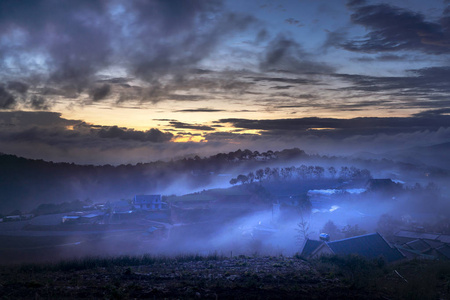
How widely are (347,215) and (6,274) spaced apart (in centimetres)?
3070

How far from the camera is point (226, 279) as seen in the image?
10.4 m

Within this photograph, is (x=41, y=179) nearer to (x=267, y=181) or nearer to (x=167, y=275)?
(x=267, y=181)

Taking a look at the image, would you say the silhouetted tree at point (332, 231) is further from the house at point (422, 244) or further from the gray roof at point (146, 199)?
the gray roof at point (146, 199)

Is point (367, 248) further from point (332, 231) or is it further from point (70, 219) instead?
point (70, 219)

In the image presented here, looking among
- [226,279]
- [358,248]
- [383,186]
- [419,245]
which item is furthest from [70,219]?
[383,186]

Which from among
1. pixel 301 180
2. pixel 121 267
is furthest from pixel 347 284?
pixel 301 180

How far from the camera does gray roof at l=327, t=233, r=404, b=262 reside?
622 inches

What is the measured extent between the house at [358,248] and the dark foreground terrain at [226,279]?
1827 millimetres

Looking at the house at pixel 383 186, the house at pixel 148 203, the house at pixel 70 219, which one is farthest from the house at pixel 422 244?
A: the house at pixel 70 219

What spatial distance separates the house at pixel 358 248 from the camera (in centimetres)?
1577

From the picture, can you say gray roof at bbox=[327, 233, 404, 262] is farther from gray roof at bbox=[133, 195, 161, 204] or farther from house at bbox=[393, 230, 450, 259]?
gray roof at bbox=[133, 195, 161, 204]

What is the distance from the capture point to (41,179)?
163ft

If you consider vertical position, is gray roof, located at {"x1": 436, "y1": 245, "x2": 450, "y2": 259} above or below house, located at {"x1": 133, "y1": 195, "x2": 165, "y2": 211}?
below

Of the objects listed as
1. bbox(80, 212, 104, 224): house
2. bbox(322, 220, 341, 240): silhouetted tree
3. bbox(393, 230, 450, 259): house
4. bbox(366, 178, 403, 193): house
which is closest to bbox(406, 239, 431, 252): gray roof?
bbox(393, 230, 450, 259): house
